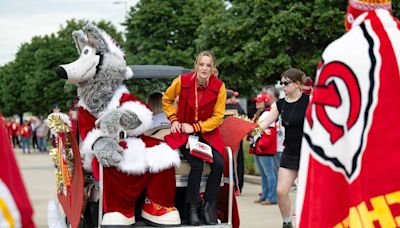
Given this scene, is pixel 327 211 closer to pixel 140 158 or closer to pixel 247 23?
pixel 140 158

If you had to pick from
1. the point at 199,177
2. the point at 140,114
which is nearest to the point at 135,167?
the point at 140,114

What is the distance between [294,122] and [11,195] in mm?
5925

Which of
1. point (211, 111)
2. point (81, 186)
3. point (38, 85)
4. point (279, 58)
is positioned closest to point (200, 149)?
point (211, 111)

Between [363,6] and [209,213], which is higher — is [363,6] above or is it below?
above

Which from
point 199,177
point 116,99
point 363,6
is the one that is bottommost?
point 199,177

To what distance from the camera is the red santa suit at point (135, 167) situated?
755cm

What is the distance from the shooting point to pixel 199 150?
7.75 metres

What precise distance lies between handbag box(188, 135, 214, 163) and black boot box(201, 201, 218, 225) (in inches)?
16.8

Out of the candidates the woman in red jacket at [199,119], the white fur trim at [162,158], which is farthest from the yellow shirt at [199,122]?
the white fur trim at [162,158]

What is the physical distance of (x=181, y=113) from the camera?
8047 millimetres

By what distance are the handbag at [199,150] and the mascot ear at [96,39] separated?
1206 mm

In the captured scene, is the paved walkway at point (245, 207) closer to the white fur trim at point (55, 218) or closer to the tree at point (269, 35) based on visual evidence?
the white fur trim at point (55, 218)

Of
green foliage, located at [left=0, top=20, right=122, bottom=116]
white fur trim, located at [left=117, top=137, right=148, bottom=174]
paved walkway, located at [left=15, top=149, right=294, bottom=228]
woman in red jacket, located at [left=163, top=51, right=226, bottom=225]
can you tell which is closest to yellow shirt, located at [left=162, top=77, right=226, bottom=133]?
woman in red jacket, located at [left=163, top=51, right=226, bottom=225]

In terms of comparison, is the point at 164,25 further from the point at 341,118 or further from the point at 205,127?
the point at 341,118
